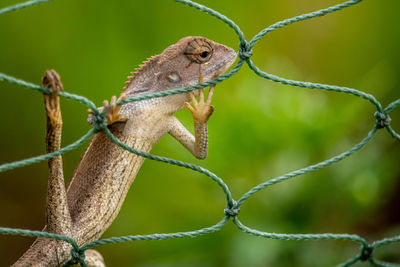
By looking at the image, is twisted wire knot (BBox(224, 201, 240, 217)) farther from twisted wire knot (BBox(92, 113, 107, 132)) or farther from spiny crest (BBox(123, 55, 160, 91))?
spiny crest (BBox(123, 55, 160, 91))

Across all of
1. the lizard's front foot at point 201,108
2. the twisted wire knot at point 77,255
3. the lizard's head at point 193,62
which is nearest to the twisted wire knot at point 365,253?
the lizard's front foot at point 201,108

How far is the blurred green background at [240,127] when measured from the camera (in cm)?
316

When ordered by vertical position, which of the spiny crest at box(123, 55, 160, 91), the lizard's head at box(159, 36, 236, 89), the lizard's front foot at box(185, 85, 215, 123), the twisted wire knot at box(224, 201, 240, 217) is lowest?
the twisted wire knot at box(224, 201, 240, 217)

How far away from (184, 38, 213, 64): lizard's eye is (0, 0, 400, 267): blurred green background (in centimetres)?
84

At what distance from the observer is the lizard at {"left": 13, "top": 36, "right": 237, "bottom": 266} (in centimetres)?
225

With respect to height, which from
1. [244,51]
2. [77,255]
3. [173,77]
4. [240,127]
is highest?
[240,127]

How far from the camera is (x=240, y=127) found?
326 cm

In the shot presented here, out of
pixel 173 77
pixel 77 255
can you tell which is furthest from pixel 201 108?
pixel 77 255

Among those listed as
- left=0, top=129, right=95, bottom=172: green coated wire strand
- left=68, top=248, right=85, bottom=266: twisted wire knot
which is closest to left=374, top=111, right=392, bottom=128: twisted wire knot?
left=0, top=129, right=95, bottom=172: green coated wire strand

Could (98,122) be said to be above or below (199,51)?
below

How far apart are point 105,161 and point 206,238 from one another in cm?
97

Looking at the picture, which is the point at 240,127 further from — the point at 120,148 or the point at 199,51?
the point at 120,148

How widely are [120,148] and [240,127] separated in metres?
1.05

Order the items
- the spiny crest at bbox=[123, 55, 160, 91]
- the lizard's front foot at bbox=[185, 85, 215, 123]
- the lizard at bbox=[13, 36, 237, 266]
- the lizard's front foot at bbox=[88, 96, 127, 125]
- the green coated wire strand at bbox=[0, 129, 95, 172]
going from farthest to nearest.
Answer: the spiny crest at bbox=[123, 55, 160, 91], the lizard's front foot at bbox=[185, 85, 215, 123], the lizard at bbox=[13, 36, 237, 266], the lizard's front foot at bbox=[88, 96, 127, 125], the green coated wire strand at bbox=[0, 129, 95, 172]
